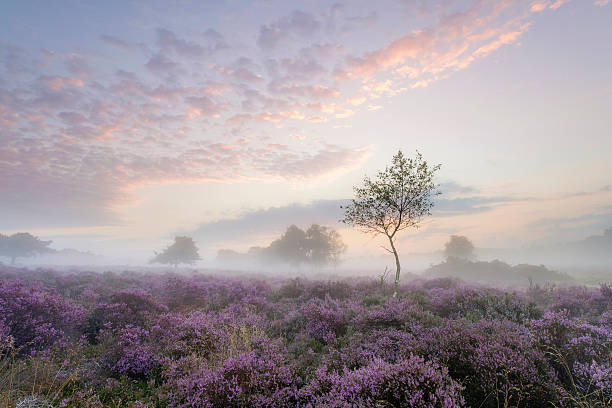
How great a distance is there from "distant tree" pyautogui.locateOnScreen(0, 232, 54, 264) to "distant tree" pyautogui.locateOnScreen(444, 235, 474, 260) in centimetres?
11217

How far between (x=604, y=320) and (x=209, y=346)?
11735mm

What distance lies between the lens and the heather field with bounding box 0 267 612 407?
432cm

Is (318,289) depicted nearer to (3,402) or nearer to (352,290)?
(352,290)

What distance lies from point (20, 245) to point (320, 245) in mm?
83941

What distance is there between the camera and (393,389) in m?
3.97

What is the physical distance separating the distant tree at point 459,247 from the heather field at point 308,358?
57.1 metres

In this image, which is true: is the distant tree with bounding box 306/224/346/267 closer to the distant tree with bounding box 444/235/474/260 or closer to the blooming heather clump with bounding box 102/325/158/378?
the distant tree with bounding box 444/235/474/260

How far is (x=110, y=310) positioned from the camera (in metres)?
10.5

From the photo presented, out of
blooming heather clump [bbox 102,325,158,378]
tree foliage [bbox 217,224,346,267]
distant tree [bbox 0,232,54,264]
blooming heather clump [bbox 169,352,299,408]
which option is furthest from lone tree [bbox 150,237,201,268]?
blooming heather clump [bbox 169,352,299,408]

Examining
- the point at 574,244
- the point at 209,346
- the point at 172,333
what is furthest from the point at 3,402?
the point at 574,244

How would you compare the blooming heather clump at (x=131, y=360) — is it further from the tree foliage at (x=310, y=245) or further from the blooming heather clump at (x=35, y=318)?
the tree foliage at (x=310, y=245)

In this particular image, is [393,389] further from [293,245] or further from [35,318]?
[293,245]

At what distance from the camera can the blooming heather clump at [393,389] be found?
3656 mm

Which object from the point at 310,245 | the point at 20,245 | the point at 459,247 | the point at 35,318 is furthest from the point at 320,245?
the point at 20,245
